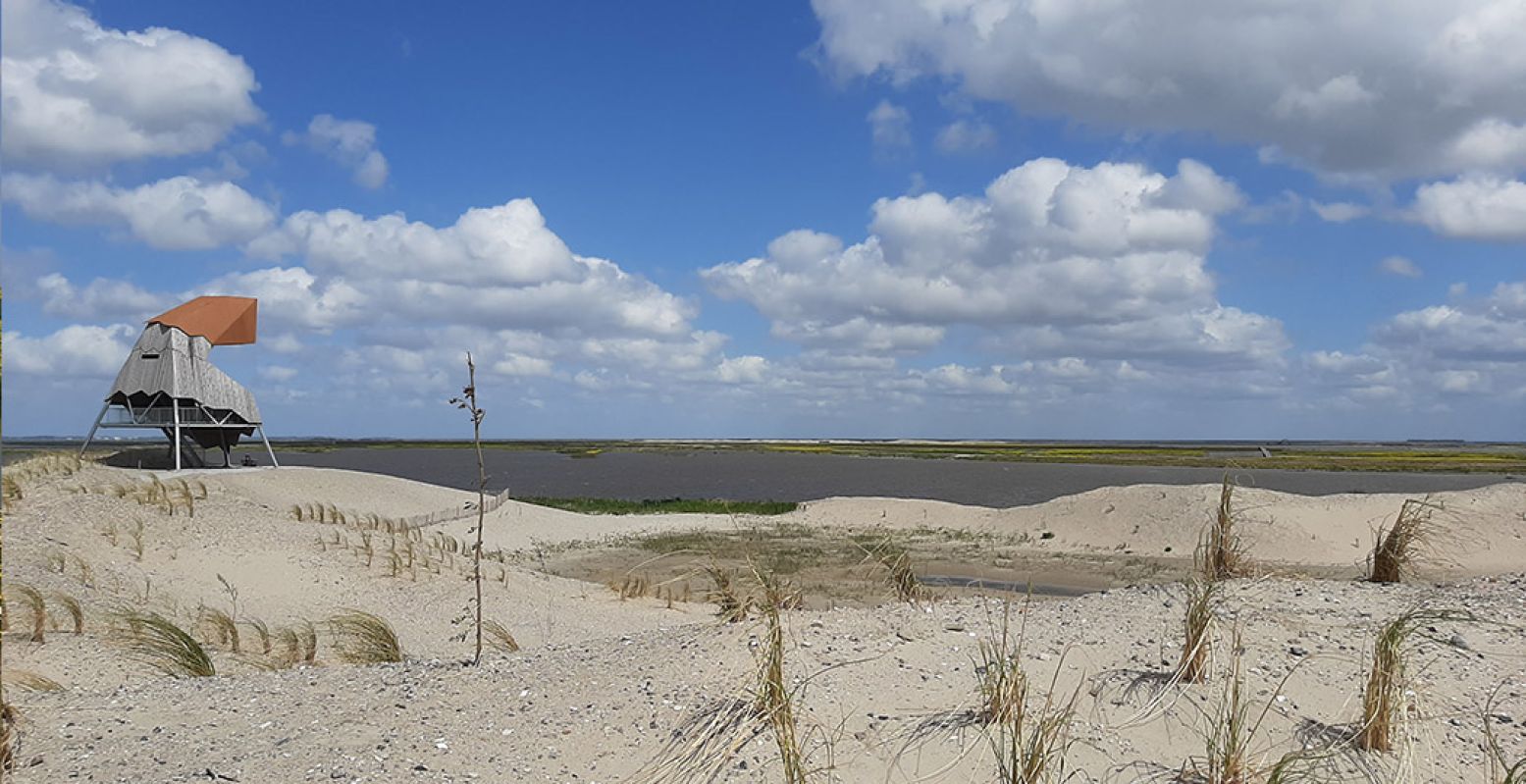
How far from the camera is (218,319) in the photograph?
3272cm

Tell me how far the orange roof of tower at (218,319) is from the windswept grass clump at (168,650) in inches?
974

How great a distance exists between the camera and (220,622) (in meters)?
11.6

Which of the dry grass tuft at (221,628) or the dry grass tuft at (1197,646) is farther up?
the dry grass tuft at (1197,646)

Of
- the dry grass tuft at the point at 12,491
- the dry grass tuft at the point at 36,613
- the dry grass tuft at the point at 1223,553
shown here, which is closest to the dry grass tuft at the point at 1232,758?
the dry grass tuft at the point at 1223,553

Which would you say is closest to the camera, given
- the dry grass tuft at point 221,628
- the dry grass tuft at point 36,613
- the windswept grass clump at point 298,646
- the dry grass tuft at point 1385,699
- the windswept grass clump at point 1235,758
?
the windswept grass clump at point 1235,758

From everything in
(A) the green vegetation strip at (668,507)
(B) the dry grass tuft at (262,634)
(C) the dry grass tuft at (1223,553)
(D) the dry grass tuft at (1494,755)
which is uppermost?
(C) the dry grass tuft at (1223,553)

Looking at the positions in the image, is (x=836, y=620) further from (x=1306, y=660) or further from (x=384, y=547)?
(x=384, y=547)

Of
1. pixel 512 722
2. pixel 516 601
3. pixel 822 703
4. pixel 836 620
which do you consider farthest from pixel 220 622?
pixel 822 703

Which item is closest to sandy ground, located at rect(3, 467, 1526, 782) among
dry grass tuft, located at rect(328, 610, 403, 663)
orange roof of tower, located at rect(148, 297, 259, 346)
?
dry grass tuft, located at rect(328, 610, 403, 663)

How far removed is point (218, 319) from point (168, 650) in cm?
2655

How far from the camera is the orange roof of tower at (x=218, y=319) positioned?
31891 mm

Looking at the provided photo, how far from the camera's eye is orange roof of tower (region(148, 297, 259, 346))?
105ft

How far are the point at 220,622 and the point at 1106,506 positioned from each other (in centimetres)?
2334

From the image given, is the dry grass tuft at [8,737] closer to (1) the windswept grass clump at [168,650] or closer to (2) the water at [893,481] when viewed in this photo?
(1) the windswept grass clump at [168,650]
